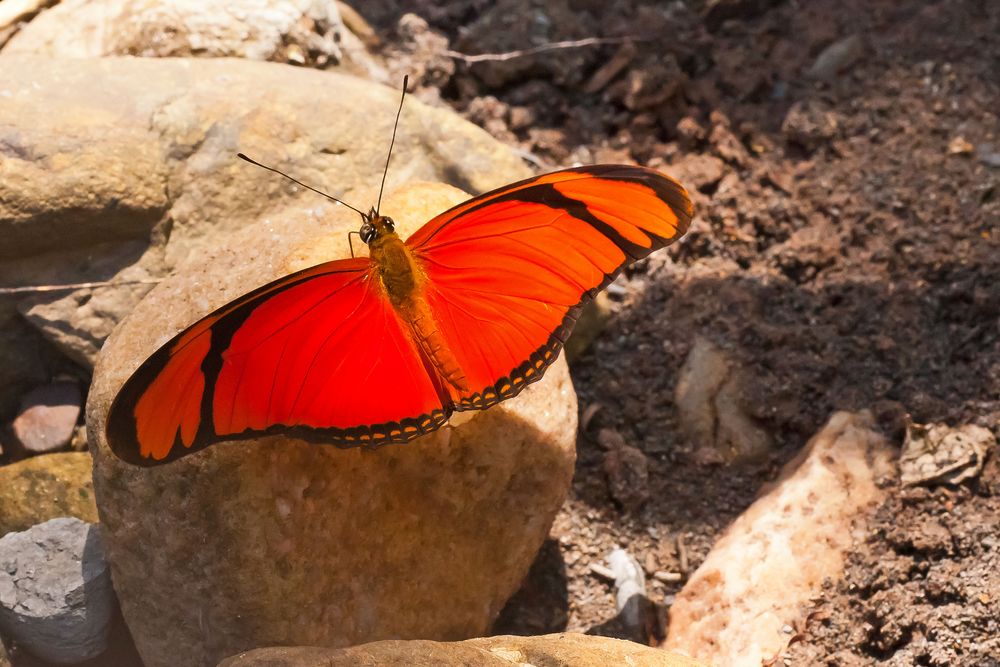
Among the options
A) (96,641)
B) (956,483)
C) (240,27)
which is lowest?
(96,641)

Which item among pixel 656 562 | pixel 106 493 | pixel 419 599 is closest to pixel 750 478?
pixel 656 562

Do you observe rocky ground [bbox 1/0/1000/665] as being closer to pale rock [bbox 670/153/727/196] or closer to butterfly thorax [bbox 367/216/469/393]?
pale rock [bbox 670/153/727/196]

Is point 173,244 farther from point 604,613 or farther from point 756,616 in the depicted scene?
point 756,616

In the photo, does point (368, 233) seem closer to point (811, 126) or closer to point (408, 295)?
point (408, 295)

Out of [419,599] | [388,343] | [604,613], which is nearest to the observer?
[388,343]

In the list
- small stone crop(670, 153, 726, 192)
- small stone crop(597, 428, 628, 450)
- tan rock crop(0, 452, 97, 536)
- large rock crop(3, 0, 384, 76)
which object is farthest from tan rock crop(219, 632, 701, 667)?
large rock crop(3, 0, 384, 76)

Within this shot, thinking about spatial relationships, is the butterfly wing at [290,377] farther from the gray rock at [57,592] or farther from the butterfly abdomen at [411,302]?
the gray rock at [57,592]
